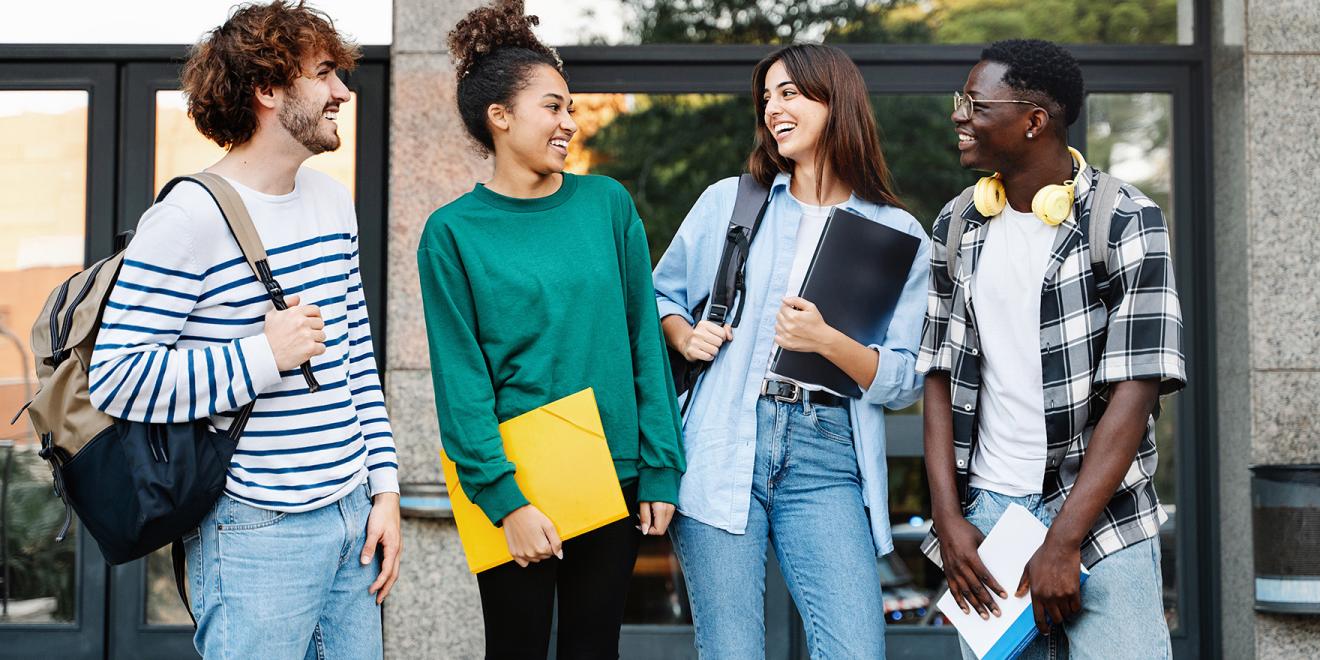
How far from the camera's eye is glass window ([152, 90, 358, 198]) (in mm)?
5062

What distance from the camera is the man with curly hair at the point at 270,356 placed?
2266mm

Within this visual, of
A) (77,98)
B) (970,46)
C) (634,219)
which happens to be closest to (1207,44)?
(970,46)

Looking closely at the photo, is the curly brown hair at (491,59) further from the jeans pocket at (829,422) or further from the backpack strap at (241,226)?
the jeans pocket at (829,422)

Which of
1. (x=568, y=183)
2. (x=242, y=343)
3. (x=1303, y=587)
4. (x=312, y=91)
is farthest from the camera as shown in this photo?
(x=1303, y=587)

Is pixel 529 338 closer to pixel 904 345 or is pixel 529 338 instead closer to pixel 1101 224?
pixel 904 345

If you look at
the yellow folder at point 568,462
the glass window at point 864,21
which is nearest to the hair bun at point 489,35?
the yellow folder at point 568,462

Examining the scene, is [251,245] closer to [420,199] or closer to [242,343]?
[242,343]

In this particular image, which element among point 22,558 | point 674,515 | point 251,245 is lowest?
point 22,558

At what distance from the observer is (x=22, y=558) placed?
511 centimetres

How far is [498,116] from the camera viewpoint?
2875 mm

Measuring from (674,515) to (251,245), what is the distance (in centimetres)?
122

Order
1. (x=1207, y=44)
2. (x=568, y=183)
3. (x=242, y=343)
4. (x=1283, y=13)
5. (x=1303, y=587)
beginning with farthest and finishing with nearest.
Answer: (x=1207, y=44) → (x=1283, y=13) → (x=1303, y=587) → (x=568, y=183) → (x=242, y=343)

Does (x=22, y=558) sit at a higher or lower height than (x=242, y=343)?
lower

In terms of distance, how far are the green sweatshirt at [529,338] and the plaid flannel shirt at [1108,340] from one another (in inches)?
34.5
